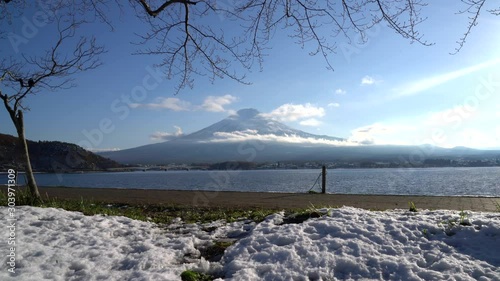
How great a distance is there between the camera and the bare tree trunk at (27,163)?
32.1ft

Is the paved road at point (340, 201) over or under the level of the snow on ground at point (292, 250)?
under

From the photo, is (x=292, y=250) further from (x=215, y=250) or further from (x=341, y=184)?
(x=341, y=184)

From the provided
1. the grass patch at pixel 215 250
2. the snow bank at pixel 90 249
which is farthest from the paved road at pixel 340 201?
the snow bank at pixel 90 249

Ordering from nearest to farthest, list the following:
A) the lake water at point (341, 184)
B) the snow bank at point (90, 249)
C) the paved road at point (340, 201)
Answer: the snow bank at point (90, 249)
the paved road at point (340, 201)
the lake water at point (341, 184)

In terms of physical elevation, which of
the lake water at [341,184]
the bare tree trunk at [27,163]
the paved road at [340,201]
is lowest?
the lake water at [341,184]

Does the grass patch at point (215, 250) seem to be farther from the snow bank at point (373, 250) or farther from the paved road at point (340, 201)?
the paved road at point (340, 201)

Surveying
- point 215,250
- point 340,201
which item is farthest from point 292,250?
point 340,201

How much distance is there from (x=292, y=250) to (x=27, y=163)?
8.42 metres

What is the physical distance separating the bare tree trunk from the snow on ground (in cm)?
315

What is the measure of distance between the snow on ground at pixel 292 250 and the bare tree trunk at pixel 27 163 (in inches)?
124

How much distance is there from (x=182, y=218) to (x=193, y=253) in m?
3.53

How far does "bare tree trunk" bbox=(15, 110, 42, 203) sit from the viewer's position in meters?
9.79

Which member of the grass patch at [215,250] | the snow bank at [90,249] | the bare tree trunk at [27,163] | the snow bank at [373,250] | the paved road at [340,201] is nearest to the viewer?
the snow bank at [373,250]

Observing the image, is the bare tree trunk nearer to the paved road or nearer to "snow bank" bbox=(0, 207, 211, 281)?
"snow bank" bbox=(0, 207, 211, 281)
